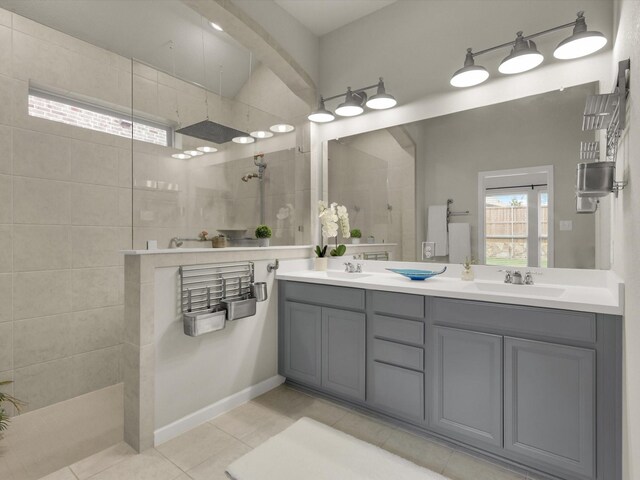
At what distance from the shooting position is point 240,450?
1.96m

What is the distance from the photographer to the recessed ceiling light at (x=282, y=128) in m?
3.10

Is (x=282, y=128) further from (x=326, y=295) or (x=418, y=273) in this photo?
(x=418, y=273)

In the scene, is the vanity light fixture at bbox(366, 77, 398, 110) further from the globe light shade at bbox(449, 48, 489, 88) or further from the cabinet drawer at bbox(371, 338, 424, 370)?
the cabinet drawer at bbox(371, 338, 424, 370)

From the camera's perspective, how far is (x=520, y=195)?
221 centimetres

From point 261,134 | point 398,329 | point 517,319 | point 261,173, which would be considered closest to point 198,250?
point 261,173

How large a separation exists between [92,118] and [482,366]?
3.33 metres

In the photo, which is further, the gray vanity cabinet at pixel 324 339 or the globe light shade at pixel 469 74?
the gray vanity cabinet at pixel 324 339

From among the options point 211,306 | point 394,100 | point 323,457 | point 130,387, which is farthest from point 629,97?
point 130,387

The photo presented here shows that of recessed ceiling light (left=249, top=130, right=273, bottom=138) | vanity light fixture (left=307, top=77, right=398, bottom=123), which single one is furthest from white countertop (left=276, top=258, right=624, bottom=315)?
vanity light fixture (left=307, top=77, right=398, bottom=123)

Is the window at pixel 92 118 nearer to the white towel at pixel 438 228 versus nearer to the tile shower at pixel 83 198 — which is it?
the tile shower at pixel 83 198

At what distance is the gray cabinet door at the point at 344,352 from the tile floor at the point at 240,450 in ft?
0.62

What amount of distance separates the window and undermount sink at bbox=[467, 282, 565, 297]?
231 cm

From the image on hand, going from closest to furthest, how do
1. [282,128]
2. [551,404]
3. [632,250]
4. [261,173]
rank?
[632,250] < [551,404] < [261,173] < [282,128]

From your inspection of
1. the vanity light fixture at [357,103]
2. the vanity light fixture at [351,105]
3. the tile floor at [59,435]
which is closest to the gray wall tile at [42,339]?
the tile floor at [59,435]
